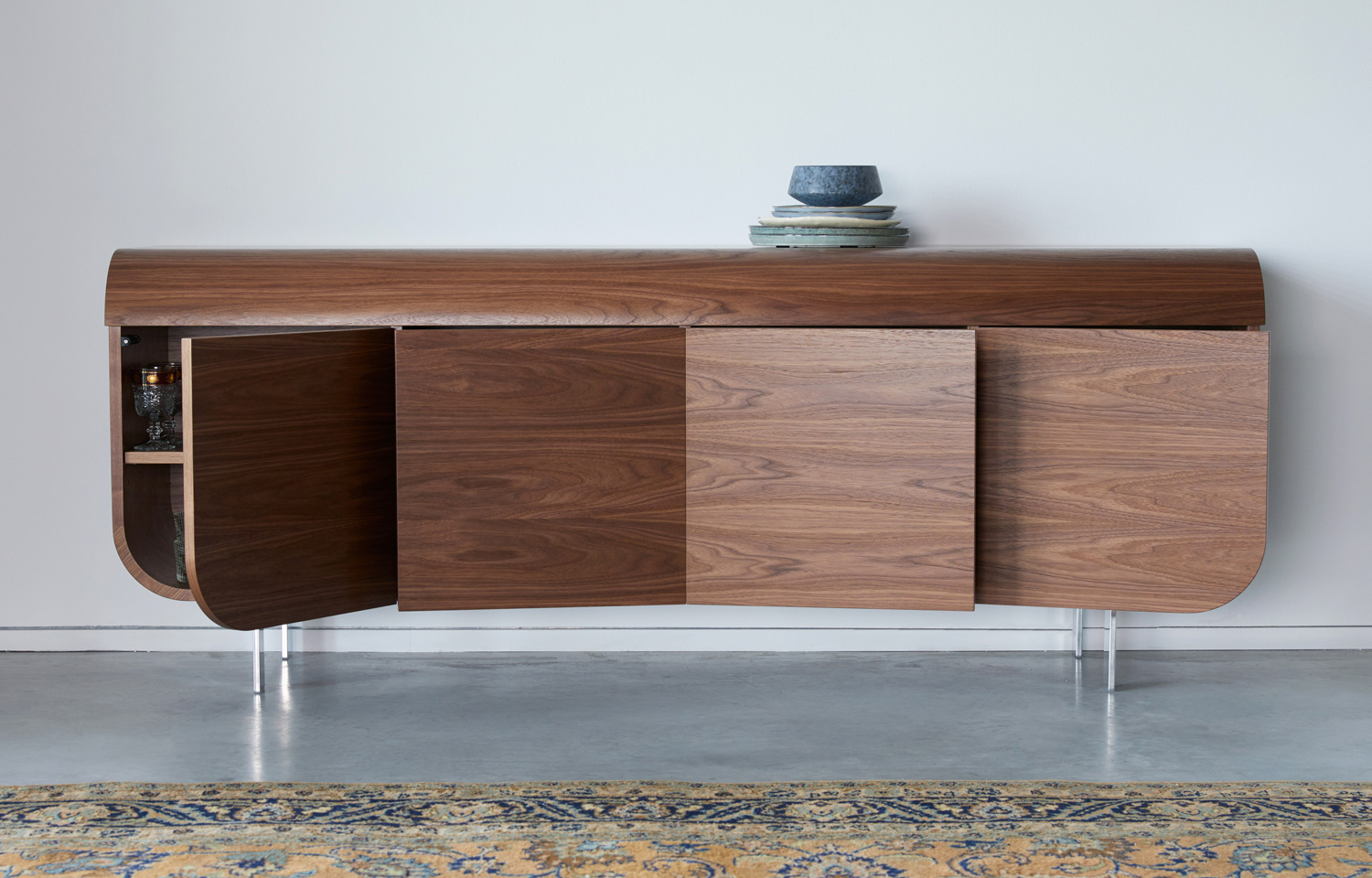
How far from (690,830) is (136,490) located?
133 cm

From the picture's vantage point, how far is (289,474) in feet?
6.74

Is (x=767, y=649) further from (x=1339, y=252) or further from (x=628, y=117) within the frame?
(x=1339, y=252)

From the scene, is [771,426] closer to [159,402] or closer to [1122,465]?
[1122,465]

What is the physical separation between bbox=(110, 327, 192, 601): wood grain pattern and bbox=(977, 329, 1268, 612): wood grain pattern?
1.49 metres

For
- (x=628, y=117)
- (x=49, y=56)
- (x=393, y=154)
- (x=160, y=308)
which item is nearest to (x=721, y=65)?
(x=628, y=117)

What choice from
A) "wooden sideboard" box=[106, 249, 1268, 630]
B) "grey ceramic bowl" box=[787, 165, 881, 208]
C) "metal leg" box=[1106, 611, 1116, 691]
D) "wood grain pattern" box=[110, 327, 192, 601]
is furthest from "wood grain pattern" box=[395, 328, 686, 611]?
"metal leg" box=[1106, 611, 1116, 691]

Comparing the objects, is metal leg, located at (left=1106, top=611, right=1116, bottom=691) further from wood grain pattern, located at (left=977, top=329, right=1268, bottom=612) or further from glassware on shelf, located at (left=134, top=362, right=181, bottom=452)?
glassware on shelf, located at (left=134, top=362, right=181, bottom=452)

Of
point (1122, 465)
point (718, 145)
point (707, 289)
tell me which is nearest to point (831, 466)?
point (707, 289)

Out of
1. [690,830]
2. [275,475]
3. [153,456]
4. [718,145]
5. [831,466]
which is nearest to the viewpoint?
[690,830]

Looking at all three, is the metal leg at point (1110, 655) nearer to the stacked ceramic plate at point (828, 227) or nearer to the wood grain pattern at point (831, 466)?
the wood grain pattern at point (831, 466)

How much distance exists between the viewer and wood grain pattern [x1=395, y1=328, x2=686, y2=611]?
2.15 m

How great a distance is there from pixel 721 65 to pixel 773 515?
97cm

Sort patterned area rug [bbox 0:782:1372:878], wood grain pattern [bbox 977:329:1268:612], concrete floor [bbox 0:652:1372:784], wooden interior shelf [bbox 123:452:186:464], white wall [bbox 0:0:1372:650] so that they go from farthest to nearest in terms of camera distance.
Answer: white wall [bbox 0:0:1372:650] < wooden interior shelf [bbox 123:452:186:464] < wood grain pattern [bbox 977:329:1268:612] < concrete floor [bbox 0:652:1372:784] < patterned area rug [bbox 0:782:1372:878]

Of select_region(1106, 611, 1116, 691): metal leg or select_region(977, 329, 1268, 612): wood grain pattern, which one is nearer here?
select_region(977, 329, 1268, 612): wood grain pattern
